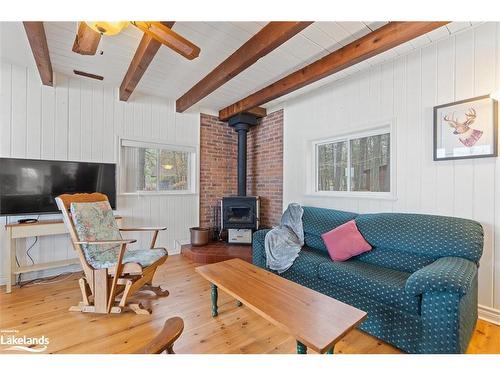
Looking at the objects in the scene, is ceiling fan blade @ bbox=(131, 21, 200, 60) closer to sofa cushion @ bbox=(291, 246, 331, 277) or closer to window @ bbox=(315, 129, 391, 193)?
sofa cushion @ bbox=(291, 246, 331, 277)

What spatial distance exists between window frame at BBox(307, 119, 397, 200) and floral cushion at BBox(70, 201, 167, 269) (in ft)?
7.50

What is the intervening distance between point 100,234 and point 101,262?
1.07ft

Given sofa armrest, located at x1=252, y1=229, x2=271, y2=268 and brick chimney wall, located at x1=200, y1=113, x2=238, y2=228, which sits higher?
brick chimney wall, located at x1=200, y1=113, x2=238, y2=228

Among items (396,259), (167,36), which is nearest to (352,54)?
(167,36)

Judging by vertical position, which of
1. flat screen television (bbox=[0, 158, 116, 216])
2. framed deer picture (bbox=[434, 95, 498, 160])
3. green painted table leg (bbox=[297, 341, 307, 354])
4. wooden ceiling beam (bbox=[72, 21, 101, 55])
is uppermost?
wooden ceiling beam (bbox=[72, 21, 101, 55])

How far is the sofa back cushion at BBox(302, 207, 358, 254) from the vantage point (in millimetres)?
2729

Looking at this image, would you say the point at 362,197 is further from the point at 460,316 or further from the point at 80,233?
the point at 80,233

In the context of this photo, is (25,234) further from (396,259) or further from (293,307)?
(396,259)

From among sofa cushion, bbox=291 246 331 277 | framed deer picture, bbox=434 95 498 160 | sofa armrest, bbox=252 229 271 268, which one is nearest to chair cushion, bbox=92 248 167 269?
sofa armrest, bbox=252 229 271 268

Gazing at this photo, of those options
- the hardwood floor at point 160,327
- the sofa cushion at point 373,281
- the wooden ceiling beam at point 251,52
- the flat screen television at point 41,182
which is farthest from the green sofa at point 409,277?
the flat screen television at point 41,182

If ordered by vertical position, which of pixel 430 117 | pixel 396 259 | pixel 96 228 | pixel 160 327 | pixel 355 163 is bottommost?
pixel 160 327

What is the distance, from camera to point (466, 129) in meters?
2.12

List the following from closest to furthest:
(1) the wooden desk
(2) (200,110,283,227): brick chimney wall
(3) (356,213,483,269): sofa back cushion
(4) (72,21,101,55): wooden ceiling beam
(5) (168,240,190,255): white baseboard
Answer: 1. (4) (72,21,101,55): wooden ceiling beam
2. (3) (356,213,483,269): sofa back cushion
3. (1) the wooden desk
4. (5) (168,240,190,255): white baseboard
5. (2) (200,110,283,227): brick chimney wall
